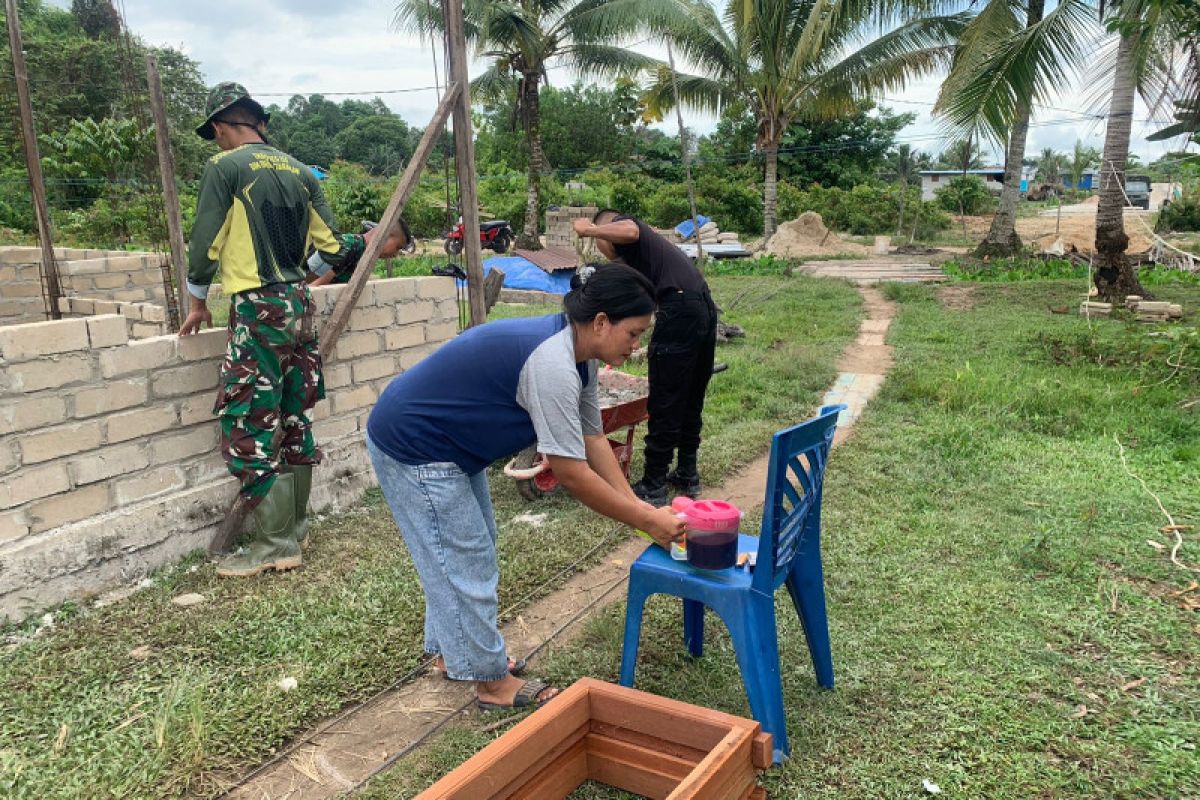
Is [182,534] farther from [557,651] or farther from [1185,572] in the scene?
[1185,572]

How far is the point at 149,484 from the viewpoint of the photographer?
404 cm

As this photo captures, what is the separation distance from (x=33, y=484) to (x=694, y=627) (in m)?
2.82

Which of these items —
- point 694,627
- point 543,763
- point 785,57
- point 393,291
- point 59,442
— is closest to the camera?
A: point 543,763

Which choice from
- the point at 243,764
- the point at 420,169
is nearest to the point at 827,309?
the point at 420,169

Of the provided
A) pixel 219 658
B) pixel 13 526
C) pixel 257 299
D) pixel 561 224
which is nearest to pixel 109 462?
pixel 13 526

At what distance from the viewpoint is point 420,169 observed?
4.82 m

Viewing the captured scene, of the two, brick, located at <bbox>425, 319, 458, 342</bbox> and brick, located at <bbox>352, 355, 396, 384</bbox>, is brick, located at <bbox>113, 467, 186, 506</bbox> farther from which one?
brick, located at <bbox>425, 319, 458, 342</bbox>

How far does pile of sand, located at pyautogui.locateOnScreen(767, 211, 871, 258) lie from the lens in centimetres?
2311

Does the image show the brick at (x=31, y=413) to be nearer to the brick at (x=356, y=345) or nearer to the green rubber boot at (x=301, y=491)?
the green rubber boot at (x=301, y=491)

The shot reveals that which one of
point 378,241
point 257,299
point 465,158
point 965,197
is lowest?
point 257,299

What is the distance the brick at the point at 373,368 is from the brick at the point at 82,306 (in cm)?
331

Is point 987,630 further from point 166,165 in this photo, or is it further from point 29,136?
point 29,136

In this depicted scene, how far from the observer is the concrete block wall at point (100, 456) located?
11.5 ft

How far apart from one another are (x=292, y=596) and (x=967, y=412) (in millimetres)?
5105
